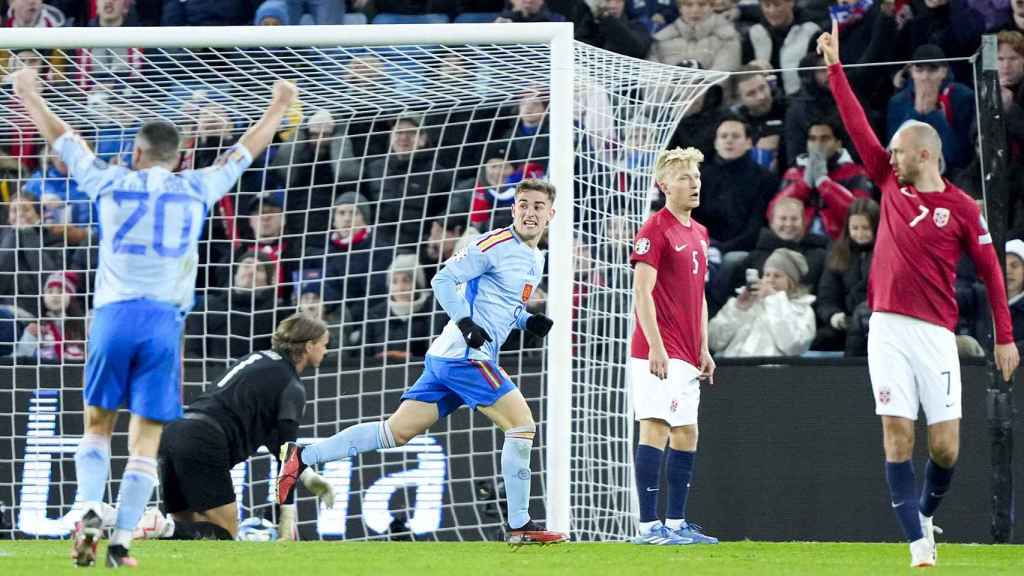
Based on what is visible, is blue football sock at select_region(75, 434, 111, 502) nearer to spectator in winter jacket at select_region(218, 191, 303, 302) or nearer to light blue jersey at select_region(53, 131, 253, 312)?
light blue jersey at select_region(53, 131, 253, 312)

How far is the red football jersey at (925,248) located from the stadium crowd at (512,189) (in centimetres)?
281

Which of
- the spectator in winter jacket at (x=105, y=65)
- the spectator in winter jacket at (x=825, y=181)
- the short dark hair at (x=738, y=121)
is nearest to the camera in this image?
the spectator in winter jacket at (x=105, y=65)

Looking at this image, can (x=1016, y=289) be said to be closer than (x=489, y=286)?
No

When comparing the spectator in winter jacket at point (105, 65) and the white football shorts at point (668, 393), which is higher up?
the spectator in winter jacket at point (105, 65)

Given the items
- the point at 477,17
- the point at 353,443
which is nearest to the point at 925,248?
the point at 353,443

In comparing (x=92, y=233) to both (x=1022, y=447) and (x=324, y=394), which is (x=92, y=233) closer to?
(x=324, y=394)

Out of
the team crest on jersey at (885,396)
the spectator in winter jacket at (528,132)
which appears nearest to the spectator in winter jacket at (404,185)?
the spectator in winter jacket at (528,132)

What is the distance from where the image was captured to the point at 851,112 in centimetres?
696

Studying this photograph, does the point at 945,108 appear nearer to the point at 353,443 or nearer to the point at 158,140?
the point at 353,443

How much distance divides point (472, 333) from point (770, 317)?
10.8 feet

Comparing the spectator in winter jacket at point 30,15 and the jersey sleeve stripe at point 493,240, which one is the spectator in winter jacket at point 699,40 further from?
the spectator in winter jacket at point 30,15

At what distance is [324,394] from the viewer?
1015 centimetres

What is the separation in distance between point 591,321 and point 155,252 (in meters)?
4.46

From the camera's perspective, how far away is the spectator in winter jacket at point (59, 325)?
1076cm
